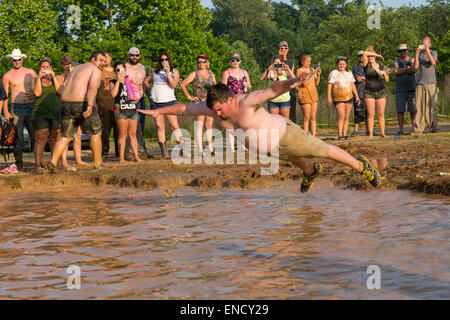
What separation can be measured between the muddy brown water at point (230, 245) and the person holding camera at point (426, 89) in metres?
7.04

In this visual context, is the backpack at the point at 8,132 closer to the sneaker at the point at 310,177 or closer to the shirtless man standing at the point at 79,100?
the shirtless man standing at the point at 79,100

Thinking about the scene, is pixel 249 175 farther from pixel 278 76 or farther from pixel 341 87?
pixel 341 87

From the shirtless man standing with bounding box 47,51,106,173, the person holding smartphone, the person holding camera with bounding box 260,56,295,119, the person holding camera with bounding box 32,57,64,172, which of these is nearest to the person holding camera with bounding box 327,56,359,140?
the person holding camera with bounding box 260,56,295,119

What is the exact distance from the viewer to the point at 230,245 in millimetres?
6492

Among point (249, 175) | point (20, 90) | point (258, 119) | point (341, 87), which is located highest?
point (341, 87)

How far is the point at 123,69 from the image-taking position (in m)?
12.7

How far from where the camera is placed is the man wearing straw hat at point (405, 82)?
15.6 m

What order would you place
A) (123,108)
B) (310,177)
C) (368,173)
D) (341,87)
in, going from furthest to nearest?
(341,87), (123,108), (310,177), (368,173)

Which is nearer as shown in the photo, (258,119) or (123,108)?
(258,119)

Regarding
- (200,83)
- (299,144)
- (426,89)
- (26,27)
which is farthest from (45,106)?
(26,27)

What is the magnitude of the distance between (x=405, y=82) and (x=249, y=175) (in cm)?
697

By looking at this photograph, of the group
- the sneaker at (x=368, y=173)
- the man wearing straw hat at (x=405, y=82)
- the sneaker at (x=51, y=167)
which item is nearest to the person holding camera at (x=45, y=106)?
the sneaker at (x=51, y=167)

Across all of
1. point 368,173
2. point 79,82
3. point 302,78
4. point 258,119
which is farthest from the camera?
point 79,82

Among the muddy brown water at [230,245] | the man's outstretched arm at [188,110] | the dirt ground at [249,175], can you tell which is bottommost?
the muddy brown water at [230,245]
